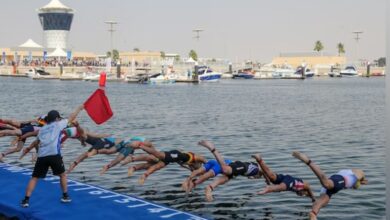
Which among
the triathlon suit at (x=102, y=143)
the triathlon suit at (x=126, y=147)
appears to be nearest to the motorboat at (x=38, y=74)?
the triathlon suit at (x=102, y=143)

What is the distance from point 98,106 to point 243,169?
4.31 metres

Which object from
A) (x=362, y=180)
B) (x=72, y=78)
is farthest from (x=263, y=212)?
(x=72, y=78)

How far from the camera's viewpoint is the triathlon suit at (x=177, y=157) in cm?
1466

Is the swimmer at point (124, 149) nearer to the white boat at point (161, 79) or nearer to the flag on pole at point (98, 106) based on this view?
the flag on pole at point (98, 106)

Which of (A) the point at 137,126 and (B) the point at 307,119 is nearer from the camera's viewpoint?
(A) the point at 137,126

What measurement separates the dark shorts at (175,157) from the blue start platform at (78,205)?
1953 mm

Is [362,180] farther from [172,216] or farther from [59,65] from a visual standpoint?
[59,65]

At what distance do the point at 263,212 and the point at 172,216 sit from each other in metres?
4.03

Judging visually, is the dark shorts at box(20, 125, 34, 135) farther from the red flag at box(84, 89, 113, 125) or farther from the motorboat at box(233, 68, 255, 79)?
the motorboat at box(233, 68, 255, 79)

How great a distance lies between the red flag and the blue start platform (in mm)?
1905

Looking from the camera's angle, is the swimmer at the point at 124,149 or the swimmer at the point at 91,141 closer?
the swimmer at the point at 124,149

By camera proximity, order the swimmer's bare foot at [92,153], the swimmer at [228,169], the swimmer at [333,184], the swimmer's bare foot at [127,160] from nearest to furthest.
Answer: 1. the swimmer at [333,184]
2. the swimmer at [228,169]
3. the swimmer's bare foot at [127,160]
4. the swimmer's bare foot at [92,153]

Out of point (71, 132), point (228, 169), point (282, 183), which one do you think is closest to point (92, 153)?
point (71, 132)

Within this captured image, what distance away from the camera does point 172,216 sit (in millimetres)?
11445
